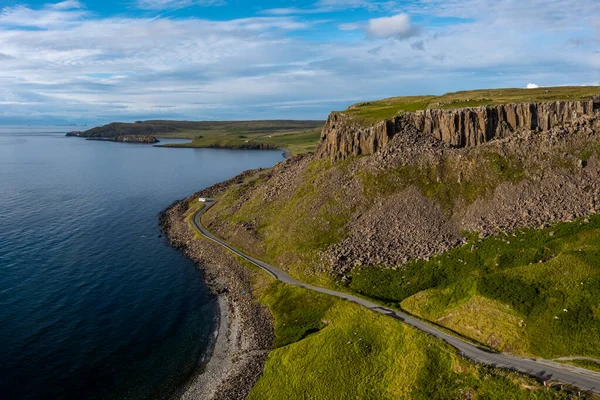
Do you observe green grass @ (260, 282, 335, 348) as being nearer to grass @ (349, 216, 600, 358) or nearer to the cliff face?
grass @ (349, 216, 600, 358)

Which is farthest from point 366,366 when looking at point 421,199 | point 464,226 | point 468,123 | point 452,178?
point 468,123

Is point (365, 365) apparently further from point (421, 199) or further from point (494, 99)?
point (494, 99)

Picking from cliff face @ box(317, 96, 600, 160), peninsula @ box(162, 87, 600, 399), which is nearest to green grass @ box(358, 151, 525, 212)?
peninsula @ box(162, 87, 600, 399)

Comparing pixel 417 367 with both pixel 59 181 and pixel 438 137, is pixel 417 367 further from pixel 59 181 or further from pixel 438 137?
pixel 59 181

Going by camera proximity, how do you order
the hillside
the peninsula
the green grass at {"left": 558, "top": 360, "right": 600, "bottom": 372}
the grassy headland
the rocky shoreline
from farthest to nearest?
the rocky shoreline → the hillside → the peninsula → the grassy headland → the green grass at {"left": 558, "top": 360, "right": 600, "bottom": 372}

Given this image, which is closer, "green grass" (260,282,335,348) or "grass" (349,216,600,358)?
"grass" (349,216,600,358)

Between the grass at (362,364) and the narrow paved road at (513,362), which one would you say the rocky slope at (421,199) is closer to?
the grass at (362,364)

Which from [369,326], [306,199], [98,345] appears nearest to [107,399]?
[98,345]
